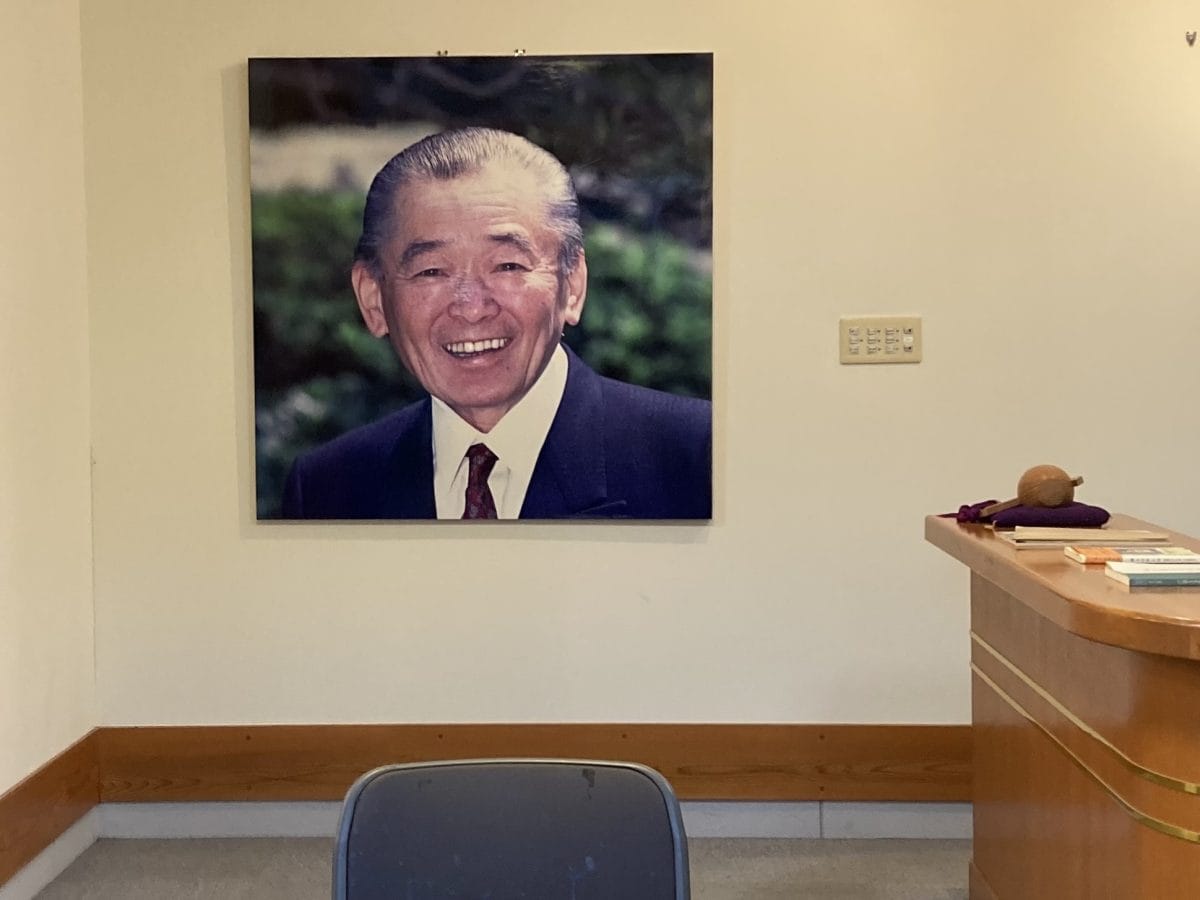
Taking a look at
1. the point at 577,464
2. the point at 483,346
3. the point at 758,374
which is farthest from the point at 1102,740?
the point at 483,346

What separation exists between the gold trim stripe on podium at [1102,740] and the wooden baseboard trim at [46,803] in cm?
222

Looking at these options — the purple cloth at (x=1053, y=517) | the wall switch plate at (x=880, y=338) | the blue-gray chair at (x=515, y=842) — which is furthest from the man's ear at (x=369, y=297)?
the blue-gray chair at (x=515, y=842)

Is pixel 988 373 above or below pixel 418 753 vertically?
above

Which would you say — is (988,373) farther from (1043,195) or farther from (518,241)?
(518,241)

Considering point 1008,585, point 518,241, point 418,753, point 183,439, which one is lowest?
point 418,753

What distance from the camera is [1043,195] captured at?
304 cm

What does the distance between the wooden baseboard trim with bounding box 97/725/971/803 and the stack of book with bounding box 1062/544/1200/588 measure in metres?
1.32

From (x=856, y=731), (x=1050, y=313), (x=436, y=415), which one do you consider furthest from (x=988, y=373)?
(x=436, y=415)

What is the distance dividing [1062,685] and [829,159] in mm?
1578

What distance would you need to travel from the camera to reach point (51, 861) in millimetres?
2896

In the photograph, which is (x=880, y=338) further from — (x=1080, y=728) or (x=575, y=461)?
(x=1080, y=728)

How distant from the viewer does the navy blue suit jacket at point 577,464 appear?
308cm

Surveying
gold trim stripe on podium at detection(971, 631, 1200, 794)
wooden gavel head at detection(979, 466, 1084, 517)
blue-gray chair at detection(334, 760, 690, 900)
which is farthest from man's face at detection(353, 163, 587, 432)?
blue-gray chair at detection(334, 760, 690, 900)

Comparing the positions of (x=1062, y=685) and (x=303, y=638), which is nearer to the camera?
(x=1062, y=685)
